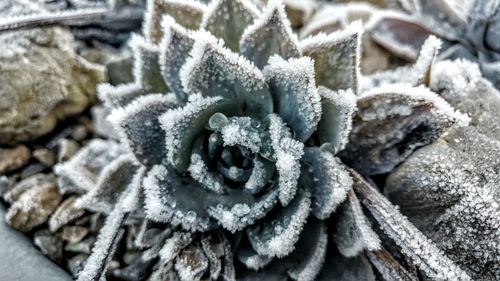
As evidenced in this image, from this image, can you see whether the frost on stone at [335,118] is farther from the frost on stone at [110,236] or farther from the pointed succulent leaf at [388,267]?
the frost on stone at [110,236]

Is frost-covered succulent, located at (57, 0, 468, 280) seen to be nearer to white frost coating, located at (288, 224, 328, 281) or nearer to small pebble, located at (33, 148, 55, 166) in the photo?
white frost coating, located at (288, 224, 328, 281)

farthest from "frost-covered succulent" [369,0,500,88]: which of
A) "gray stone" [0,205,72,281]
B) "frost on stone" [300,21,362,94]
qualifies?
"gray stone" [0,205,72,281]

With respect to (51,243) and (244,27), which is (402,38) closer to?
(244,27)

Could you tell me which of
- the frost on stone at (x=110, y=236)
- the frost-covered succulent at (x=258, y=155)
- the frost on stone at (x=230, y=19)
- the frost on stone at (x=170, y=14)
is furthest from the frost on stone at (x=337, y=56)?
the frost on stone at (x=110, y=236)

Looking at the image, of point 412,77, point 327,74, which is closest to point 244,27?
point 327,74

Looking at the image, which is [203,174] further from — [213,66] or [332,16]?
[332,16]

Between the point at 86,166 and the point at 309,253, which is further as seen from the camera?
the point at 86,166

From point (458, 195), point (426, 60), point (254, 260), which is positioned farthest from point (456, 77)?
point (254, 260)
